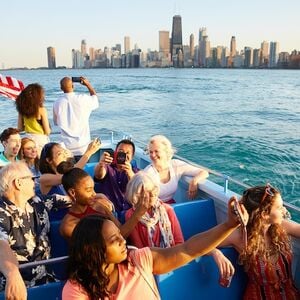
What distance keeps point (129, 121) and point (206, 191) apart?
14.8 metres

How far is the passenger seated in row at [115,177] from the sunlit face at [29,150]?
2.33 feet

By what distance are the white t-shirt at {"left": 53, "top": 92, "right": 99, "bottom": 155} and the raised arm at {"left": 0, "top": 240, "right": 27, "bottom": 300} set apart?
285 cm

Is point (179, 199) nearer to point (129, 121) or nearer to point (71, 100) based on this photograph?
point (71, 100)

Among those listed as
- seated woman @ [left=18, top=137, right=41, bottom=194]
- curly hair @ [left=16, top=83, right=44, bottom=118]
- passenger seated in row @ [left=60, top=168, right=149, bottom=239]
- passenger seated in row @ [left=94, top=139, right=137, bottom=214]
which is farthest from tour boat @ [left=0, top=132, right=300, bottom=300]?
curly hair @ [left=16, top=83, right=44, bottom=118]

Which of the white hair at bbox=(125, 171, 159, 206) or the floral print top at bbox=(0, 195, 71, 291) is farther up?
the white hair at bbox=(125, 171, 159, 206)

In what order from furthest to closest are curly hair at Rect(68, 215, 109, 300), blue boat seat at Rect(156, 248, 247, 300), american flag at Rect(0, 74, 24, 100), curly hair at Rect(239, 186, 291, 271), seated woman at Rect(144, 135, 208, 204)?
american flag at Rect(0, 74, 24, 100)
seated woman at Rect(144, 135, 208, 204)
curly hair at Rect(239, 186, 291, 271)
blue boat seat at Rect(156, 248, 247, 300)
curly hair at Rect(68, 215, 109, 300)

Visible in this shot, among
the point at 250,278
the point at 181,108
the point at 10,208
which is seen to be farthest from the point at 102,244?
the point at 181,108

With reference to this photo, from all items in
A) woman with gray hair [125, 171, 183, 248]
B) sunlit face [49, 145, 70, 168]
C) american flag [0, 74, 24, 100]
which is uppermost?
american flag [0, 74, 24, 100]

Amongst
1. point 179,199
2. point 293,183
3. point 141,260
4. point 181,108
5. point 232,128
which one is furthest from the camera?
point 181,108

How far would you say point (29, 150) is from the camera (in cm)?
364

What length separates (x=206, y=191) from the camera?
11.2 feet

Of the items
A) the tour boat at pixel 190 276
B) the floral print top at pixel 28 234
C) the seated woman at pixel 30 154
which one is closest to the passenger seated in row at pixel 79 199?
the floral print top at pixel 28 234

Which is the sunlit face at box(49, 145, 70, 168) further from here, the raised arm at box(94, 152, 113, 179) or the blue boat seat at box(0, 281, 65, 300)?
the blue boat seat at box(0, 281, 65, 300)

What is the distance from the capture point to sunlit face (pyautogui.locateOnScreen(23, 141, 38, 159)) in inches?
143
